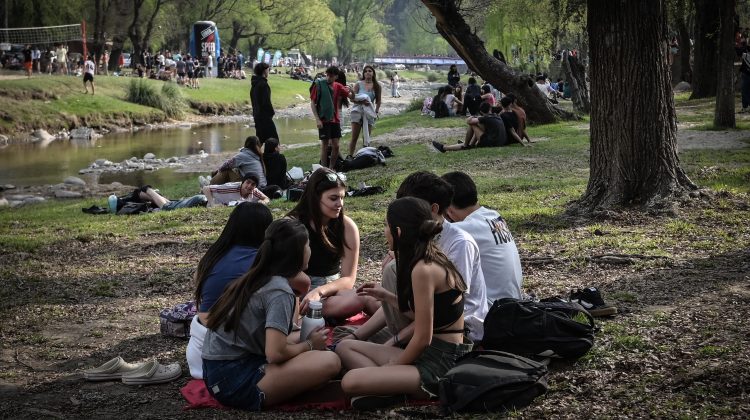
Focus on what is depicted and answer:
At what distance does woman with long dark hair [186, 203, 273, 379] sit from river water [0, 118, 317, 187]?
13594 mm

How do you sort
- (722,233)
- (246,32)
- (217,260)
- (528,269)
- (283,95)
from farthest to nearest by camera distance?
(246,32), (283,95), (722,233), (528,269), (217,260)

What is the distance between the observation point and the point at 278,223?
4641mm

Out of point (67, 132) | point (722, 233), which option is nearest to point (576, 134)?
point (722, 233)

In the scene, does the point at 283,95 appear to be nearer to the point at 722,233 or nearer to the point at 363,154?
the point at 363,154

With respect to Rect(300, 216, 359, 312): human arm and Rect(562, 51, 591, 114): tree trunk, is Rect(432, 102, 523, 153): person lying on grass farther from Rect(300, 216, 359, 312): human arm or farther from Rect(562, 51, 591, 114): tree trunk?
Rect(300, 216, 359, 312): human arm

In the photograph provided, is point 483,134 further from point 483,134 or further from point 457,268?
point 457,268

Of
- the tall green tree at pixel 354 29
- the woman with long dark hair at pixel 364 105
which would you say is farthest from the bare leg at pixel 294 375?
the tall green tree at pixel 354 29

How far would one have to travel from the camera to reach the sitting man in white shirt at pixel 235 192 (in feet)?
37.9

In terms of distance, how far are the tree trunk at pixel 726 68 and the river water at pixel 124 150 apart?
10.5 m

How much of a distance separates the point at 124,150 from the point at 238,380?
22002 millimetres

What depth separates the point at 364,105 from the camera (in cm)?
1556

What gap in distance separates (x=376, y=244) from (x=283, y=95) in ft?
139

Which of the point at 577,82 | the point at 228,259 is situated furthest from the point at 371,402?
the point at 577,82

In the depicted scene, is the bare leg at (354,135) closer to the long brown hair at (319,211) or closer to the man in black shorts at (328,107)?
the man in black shorts at (328,107)
